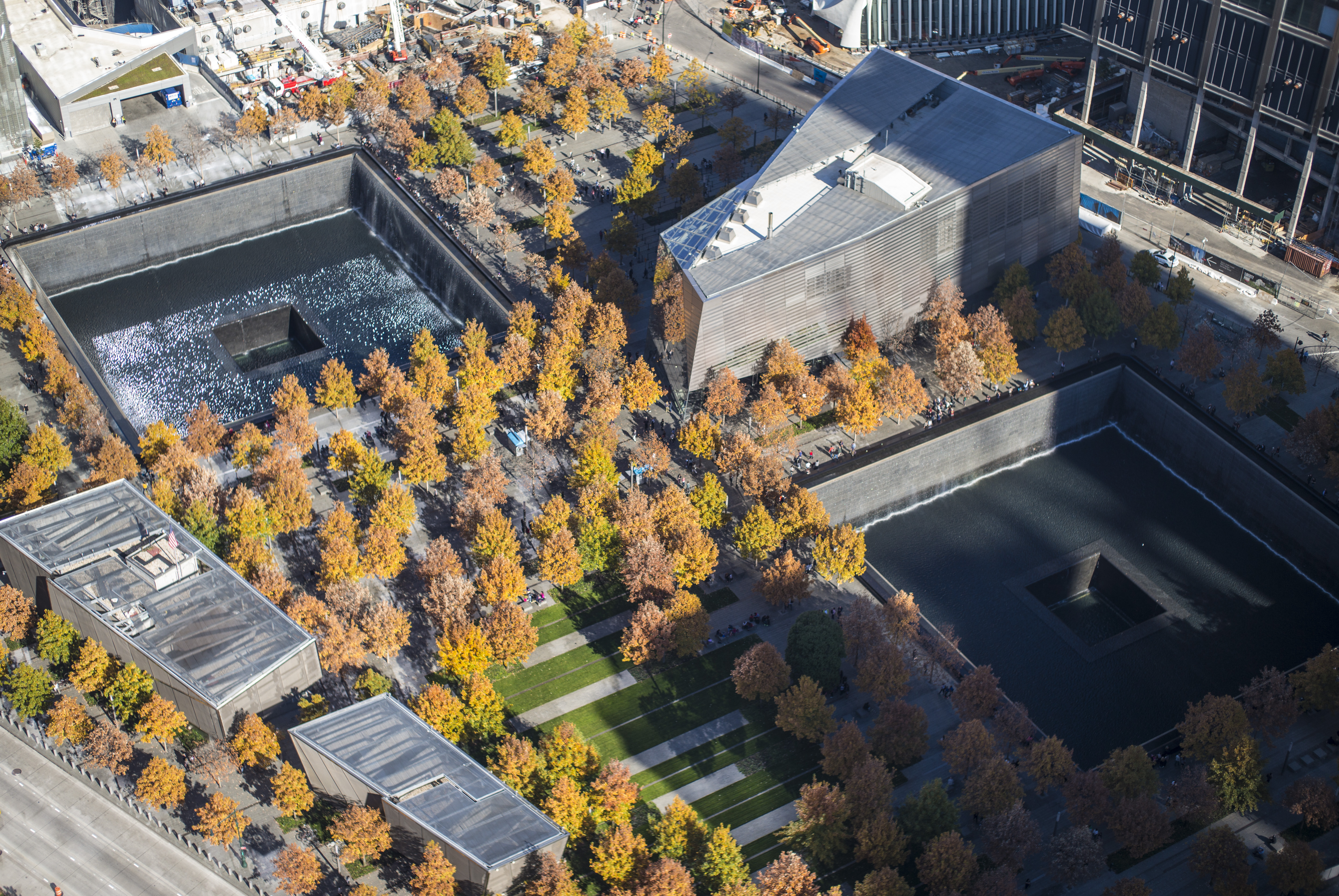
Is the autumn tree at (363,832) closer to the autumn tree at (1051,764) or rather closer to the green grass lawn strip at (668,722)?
the green grass lawn strip at (668,722)

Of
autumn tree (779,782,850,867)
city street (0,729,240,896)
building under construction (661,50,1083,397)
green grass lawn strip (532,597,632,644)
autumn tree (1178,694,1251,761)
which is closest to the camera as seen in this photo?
autumn tree (779,782,850,867)

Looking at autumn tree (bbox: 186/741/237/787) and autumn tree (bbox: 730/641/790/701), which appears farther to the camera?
autumn tree (bbox: 730/641/790/701)

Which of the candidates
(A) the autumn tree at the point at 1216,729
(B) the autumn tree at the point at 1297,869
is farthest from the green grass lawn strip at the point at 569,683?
(B) the autumn tree at the point at 1297,869

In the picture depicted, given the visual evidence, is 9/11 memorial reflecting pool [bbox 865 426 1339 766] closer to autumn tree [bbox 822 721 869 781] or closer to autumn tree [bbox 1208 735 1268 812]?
autumn tree [bbox 1208 735 1268 812]

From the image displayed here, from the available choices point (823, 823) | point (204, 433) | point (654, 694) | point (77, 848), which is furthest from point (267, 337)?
point (823, 823)

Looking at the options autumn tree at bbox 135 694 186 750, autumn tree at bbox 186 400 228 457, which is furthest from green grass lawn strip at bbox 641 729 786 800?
autumn tree at bbox 186 400 228 457

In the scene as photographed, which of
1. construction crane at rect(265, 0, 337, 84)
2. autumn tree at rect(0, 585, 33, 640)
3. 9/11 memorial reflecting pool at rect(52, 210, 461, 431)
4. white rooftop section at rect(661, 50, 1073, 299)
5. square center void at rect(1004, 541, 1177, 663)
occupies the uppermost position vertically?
white rooftop section at rect(661, 50, 1073, 299)
